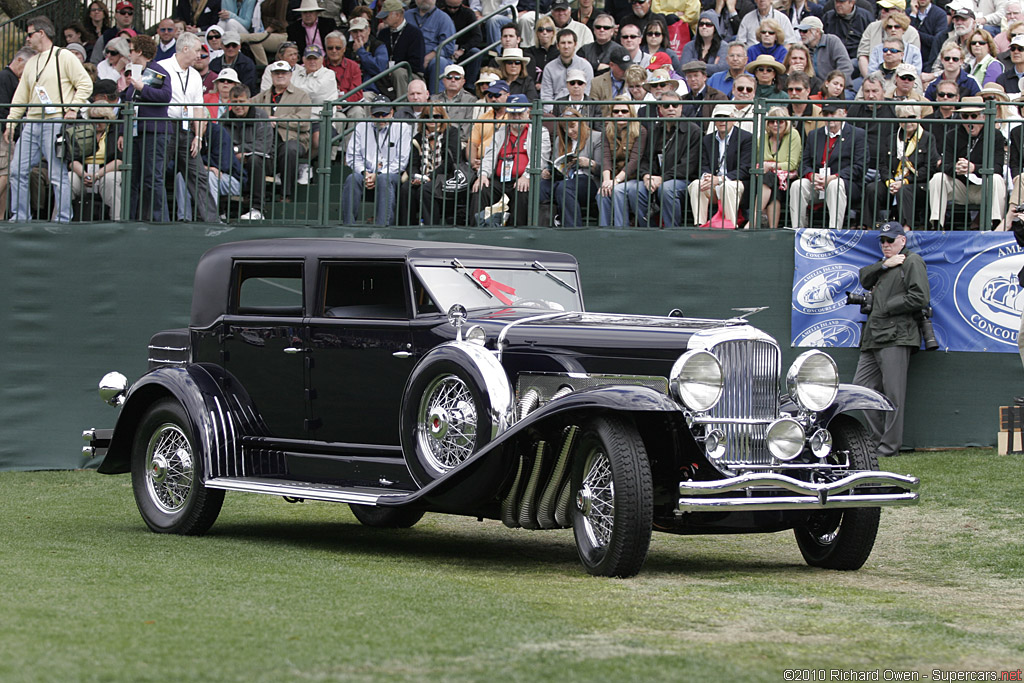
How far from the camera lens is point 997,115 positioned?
1244 cm

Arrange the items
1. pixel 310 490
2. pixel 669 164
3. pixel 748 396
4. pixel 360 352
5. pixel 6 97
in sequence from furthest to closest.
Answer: pixel 6 97, pixel 669 164, pixel 360 352, pixel 310 490, pixel 748 396

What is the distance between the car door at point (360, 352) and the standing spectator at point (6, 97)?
638 cm

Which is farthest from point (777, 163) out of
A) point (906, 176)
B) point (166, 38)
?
point (166, 38)

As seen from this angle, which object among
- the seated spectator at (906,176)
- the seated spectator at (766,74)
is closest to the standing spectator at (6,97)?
the seated spectator at (766,74)

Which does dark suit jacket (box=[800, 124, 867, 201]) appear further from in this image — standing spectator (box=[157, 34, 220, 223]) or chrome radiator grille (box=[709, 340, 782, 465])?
standing spectator (box=[157, 34, 220, 223])

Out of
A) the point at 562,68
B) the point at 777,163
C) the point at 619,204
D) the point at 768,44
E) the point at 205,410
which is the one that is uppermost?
the point at 768,44

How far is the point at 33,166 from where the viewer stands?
13.9 metres

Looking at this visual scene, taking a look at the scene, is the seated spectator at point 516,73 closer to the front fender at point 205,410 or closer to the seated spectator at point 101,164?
the seated spectator at point 101,164

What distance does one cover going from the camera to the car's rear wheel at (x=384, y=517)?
9.80 m

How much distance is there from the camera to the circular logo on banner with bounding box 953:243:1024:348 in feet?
39.9

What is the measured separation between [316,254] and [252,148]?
4739 mm

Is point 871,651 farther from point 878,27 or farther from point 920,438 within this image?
point 878,27

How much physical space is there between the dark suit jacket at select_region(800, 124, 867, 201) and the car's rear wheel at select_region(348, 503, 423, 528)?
5182mm

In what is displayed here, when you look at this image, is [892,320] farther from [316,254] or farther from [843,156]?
[316,254]
